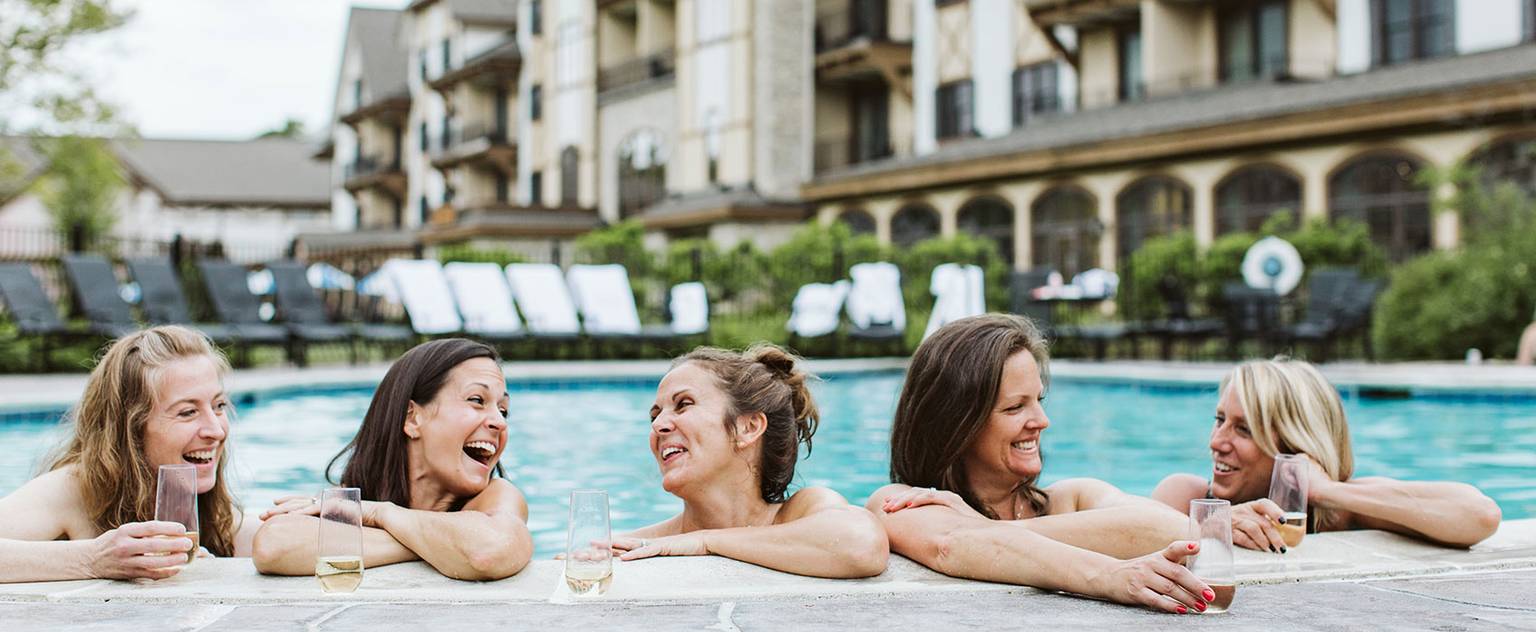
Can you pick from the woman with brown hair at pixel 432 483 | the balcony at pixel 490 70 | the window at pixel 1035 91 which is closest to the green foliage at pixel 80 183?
the balcony at pixel 490 70

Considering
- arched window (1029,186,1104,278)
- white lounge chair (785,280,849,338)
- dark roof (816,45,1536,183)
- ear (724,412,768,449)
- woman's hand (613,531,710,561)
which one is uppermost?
dark roof (816,45,1536,183)

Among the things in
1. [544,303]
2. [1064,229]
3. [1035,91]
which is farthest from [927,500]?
[1035,91]

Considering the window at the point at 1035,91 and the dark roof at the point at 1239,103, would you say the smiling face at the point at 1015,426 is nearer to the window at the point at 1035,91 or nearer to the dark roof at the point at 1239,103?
the dark roof at the point at 1239,103

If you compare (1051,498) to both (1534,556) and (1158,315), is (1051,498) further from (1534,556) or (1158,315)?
(1158,315)

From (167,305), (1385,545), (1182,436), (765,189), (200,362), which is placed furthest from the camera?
(765,189)

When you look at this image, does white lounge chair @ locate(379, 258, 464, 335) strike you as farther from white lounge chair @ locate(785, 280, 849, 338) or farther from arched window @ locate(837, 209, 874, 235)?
arched window @ locate(837, 209, 874, 235)

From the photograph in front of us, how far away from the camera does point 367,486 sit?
3.71m

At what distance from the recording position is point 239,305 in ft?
49.4

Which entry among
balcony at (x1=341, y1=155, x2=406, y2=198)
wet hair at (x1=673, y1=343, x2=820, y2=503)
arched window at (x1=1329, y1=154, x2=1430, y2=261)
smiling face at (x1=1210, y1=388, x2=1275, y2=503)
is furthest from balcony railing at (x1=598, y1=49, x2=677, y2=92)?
wet hair at (x1=673, y1=343, x2=820, y2=503)

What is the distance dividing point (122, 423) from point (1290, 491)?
9.98 feet

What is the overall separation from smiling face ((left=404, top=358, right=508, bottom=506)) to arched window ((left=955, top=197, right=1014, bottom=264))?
23.3 meters

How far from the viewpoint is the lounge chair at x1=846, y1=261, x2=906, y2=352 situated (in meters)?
18.3

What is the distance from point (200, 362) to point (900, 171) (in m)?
24.5

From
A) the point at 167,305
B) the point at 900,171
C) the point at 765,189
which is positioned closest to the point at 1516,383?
the point at 167,305
